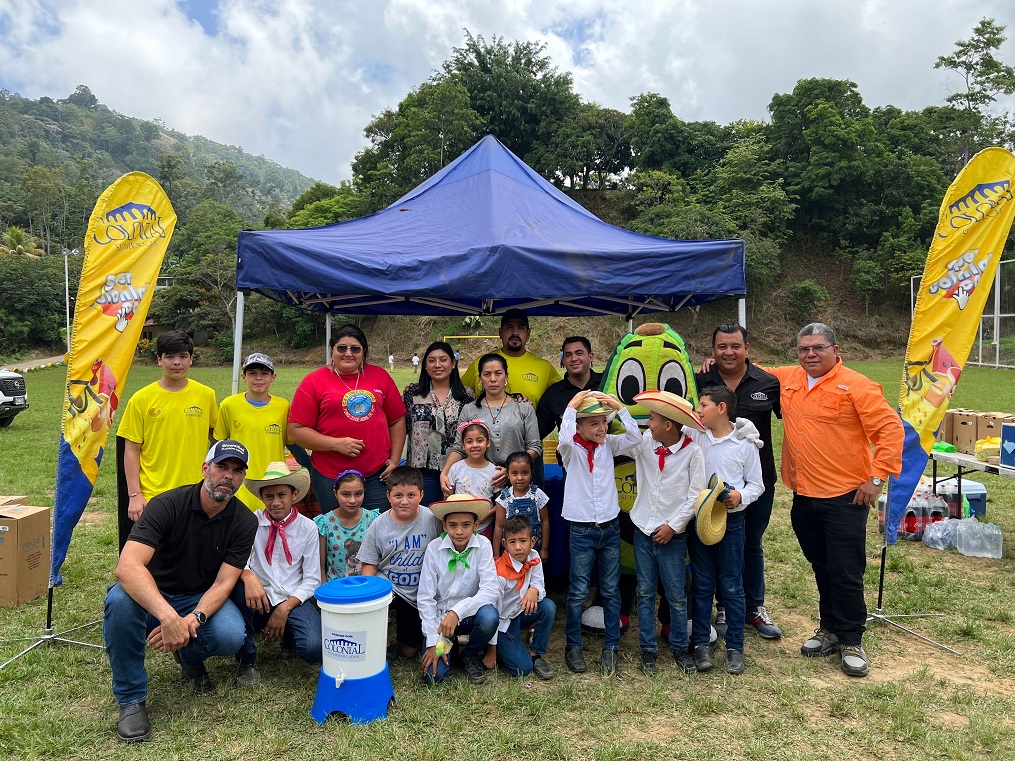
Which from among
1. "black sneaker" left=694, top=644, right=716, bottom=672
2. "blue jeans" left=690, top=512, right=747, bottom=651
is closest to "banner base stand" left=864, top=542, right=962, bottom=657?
"blue jeans" left=690, top=512, right=747, bottom=651

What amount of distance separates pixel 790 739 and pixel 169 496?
3.02 meters

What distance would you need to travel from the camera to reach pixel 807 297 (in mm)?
37000

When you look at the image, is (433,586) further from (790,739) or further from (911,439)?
(911,439)

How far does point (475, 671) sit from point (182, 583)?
1514 millimetres

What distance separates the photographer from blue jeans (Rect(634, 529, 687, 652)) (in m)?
3.51

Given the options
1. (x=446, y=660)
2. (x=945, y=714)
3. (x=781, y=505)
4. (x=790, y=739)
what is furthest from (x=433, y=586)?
(x=781, y=505)

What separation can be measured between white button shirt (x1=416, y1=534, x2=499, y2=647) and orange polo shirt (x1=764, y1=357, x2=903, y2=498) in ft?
6.09

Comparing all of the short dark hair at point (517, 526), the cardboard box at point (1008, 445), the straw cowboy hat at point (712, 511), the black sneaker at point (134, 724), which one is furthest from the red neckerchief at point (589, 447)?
the cardboard box at point (1008, 445)

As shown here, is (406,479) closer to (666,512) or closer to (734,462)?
(666,512)

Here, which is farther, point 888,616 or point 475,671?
point 888,616

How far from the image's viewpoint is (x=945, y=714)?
3.12 meters

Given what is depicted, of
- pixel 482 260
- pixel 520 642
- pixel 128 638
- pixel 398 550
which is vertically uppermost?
pixel 482 260

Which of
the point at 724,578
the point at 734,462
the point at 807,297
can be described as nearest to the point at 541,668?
the point at 724,578

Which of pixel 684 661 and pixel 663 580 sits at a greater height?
pixel 663 580
